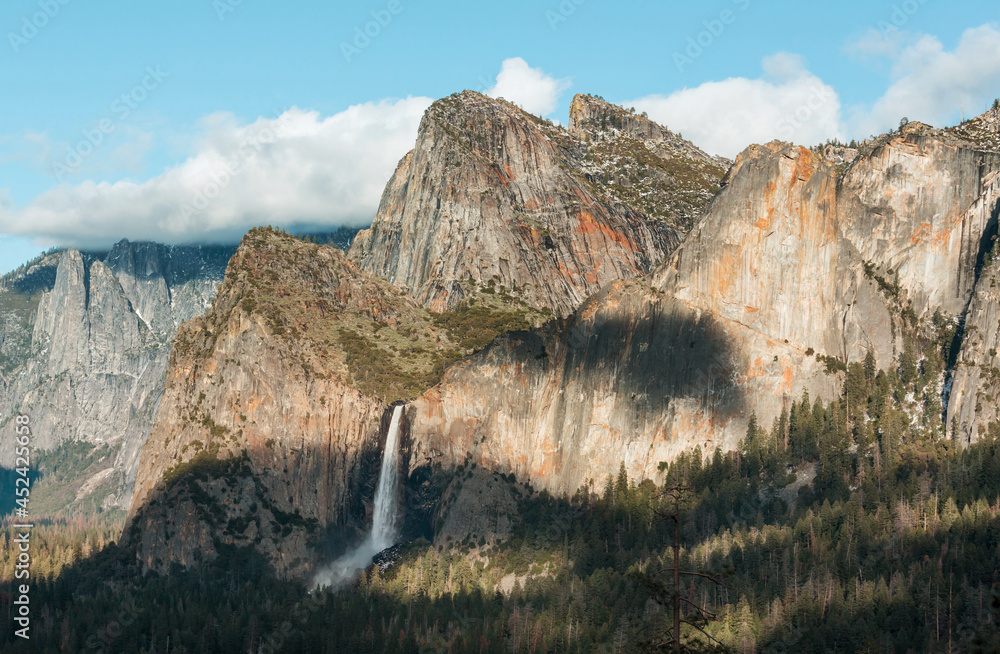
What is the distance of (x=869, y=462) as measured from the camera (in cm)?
18838

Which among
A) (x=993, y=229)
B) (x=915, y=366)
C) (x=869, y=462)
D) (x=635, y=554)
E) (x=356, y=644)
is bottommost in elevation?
(x=356, y=644)

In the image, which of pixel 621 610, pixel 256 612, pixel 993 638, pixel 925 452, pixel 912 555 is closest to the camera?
pixel 993 638

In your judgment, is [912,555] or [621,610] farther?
[621,610]

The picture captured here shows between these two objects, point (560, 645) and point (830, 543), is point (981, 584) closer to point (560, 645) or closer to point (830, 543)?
point (830, 543)

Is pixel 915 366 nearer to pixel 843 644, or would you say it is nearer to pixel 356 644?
pixel 843 644

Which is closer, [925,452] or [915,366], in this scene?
[925,452]

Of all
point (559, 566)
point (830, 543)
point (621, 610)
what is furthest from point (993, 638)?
point (559, 566)

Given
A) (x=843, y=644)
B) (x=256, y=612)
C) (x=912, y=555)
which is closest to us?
(x=843, y=644)

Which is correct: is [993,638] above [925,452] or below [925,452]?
below

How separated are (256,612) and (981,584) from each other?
111 metres

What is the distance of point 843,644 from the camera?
151 meters

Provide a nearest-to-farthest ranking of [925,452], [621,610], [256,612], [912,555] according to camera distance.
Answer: [912,555], [621,610], [925,452], [256,612]

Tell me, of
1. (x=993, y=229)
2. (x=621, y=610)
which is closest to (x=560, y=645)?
(x=621, y=610)

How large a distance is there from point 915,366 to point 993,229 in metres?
25.5
